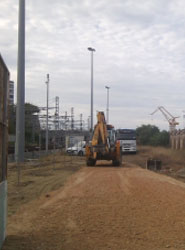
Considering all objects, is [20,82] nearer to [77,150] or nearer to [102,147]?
[102,147]

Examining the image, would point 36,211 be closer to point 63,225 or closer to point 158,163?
point 63,225

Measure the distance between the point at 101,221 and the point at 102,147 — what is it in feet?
64.5

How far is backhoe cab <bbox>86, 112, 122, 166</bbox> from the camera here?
30.0m

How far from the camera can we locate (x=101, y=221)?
34.3ft

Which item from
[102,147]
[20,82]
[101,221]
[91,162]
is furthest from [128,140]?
[101,221]

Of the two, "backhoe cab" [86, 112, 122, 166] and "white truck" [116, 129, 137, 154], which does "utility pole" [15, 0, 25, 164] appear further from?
"white truck" [116, 129, 137, 154]

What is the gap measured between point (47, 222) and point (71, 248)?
7.70ft

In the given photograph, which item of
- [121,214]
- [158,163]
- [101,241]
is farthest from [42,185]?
[158,163]

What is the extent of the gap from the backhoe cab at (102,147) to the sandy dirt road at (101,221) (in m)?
14.1

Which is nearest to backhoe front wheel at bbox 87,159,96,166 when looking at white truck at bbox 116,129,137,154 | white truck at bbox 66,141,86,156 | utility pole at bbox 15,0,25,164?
utility pole at bbox 15,0,25,164

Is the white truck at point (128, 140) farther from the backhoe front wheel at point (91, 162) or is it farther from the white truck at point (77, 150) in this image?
the backhoe front wheel at point (91, 162)

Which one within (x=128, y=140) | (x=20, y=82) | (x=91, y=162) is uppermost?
(x=20, y=82)

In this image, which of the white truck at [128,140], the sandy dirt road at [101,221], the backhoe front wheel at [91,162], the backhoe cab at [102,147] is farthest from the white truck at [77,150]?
the sandy dirt road at [101,221]

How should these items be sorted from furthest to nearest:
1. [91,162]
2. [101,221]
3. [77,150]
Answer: [77,150]
[91,162]
[101,221]
